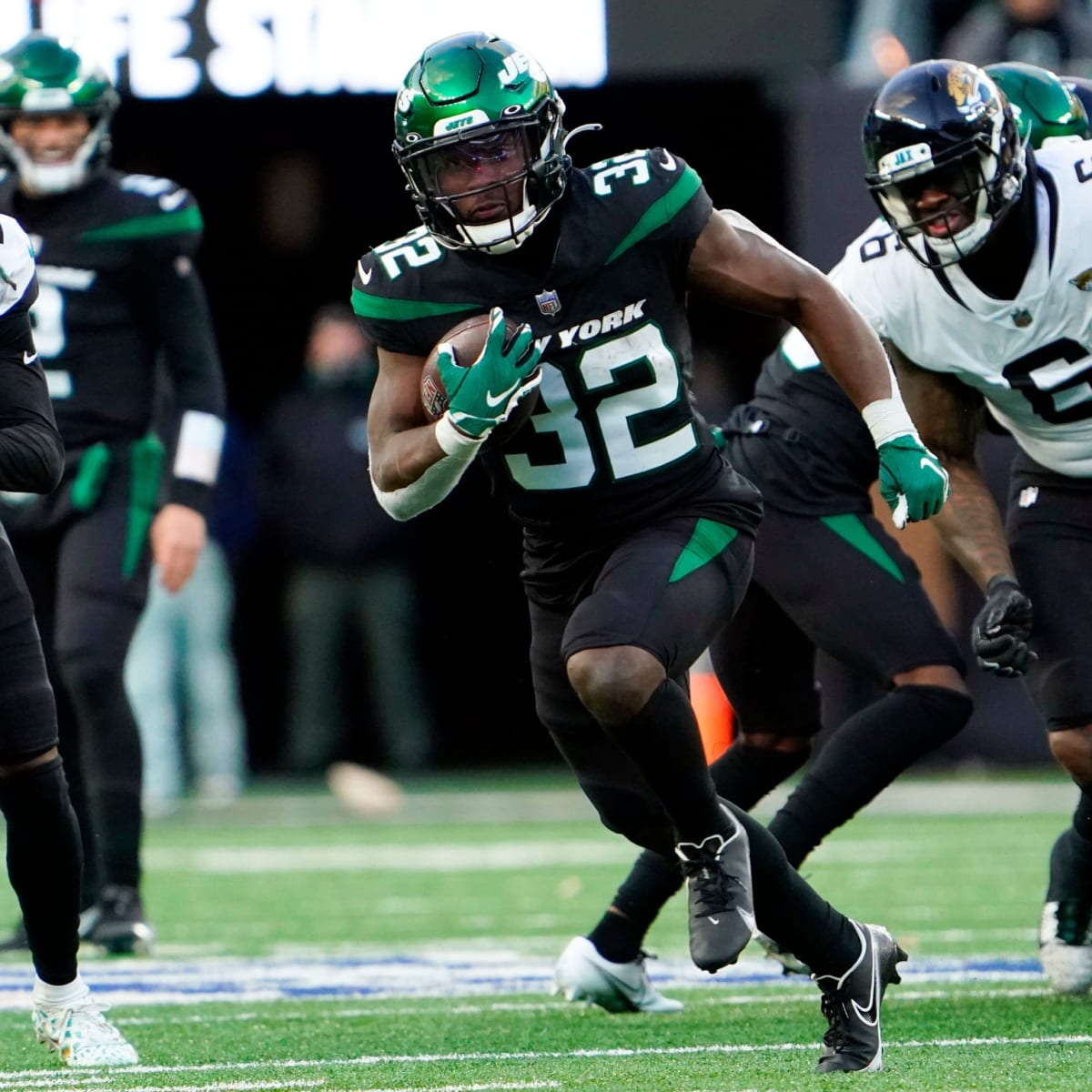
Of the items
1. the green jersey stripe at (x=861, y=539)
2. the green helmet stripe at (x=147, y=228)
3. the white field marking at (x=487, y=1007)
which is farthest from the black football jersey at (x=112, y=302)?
the green jersey stripe at (x=861, y=539)

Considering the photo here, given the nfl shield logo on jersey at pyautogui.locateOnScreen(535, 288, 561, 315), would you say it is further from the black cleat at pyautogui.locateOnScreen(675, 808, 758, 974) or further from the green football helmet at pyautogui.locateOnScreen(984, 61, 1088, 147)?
the green football helmet at pyautogui.locateOnScreen(984, 61, 1088, 147)

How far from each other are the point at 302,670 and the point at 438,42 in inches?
268

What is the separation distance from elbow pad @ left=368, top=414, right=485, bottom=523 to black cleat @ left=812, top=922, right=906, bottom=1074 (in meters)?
0.95

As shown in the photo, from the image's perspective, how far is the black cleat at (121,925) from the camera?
5211 mm

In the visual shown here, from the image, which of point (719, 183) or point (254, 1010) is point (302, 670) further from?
point (254, 1010)

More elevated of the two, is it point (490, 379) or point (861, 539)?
point (490, 379)

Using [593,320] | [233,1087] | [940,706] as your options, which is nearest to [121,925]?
[233,1087]

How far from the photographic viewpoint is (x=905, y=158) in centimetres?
404

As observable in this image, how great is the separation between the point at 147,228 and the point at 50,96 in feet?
1.24

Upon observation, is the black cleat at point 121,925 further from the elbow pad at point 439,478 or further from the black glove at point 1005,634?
the black glove at point 1005,634

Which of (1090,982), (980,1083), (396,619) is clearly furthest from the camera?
(396,619)

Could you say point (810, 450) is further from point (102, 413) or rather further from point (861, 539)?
point (102, 413)

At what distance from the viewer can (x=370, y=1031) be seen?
13.4ft

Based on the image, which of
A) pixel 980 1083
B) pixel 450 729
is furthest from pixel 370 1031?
pixel 450 729
